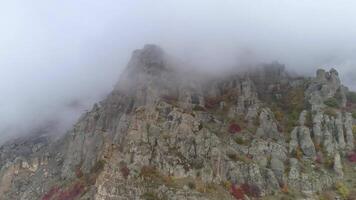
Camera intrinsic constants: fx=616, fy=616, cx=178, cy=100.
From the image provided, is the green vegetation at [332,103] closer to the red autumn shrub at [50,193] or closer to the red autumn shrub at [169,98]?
the red autumn shrub at [169,98]

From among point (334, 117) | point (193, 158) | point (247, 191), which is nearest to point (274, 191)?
point (247, 191)

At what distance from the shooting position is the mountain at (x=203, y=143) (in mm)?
150125

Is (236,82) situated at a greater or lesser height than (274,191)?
greater

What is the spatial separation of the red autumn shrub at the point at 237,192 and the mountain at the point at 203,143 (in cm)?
47

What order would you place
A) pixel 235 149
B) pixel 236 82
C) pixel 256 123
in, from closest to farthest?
1. pixel 235 149
2. pixel 256 123
3. pixel 236 82

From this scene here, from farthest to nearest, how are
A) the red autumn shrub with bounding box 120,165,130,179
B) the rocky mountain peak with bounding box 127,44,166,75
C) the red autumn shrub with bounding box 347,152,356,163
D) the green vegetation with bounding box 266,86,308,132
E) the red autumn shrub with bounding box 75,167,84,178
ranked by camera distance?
the rocky mountain peak with bounding box 127,44,166,75 < the green vegetation with bounding box 266,86,308,132 < the red autumn shrub with bounding box 75,167,84,178 < the red autumn shrub with bounding box 347,152,356,163 < the red autumn shrub with bounding box 120,165,130,179

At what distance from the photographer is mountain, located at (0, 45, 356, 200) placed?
150125 mm

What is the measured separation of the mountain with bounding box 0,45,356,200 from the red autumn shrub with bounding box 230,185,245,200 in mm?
469

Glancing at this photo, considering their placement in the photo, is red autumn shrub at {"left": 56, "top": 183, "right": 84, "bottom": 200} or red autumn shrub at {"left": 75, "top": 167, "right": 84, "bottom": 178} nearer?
red autumn shrub at {"left": 56, "top": 183, "right": 84, "bottom": 200}

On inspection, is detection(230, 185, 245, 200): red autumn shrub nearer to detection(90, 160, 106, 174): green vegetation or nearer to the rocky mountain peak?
detection(90, 160, 106, 174): green vegetation

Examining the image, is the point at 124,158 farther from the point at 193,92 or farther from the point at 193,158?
the point at 193,92

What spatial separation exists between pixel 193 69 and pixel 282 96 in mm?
29654

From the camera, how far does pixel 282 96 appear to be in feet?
645

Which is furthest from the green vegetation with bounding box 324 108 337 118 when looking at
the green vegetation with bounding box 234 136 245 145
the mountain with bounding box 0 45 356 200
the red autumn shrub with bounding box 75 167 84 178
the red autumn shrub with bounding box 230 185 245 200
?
the red autumn shrub with bounding box 75 167 84 178
